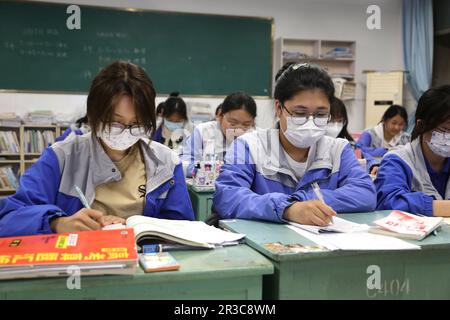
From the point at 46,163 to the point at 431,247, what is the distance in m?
1.24

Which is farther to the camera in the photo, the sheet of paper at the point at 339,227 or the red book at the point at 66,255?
the sheet of paper at the point at 339,227

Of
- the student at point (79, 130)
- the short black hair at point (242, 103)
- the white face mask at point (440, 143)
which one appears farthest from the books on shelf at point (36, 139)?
the white face mask at point (440, 143)

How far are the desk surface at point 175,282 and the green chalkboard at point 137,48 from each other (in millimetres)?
4371

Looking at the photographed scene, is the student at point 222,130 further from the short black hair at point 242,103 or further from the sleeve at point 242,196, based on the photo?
the sleeve at point 242,196

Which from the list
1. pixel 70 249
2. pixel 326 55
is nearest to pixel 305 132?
pixel 70 249

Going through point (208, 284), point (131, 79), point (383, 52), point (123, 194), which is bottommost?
point (208, 284)

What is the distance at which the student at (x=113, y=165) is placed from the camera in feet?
4.89

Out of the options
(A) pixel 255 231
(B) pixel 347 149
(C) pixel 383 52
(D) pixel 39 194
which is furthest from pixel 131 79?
(C) pixel 383 52

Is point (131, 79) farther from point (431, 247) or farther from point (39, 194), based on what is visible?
point (431, 247)

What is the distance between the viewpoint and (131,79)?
1.51m

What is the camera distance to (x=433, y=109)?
1974 millimetres

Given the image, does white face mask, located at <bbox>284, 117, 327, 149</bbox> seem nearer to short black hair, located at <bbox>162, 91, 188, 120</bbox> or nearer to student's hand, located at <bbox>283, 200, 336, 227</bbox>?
student's hand, located at <bbox>283, 200, 336, 227</bbox>

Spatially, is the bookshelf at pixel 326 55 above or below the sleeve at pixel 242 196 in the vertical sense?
above

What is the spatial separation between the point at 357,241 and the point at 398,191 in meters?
0.74
